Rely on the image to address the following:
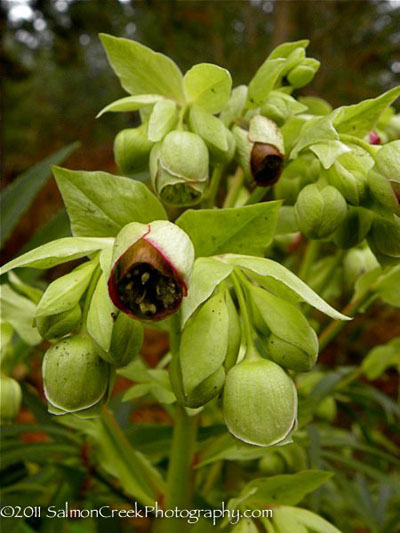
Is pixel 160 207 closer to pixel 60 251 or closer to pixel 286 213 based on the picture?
pixel 60 251

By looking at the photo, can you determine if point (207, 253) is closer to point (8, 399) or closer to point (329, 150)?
point (329, 150)

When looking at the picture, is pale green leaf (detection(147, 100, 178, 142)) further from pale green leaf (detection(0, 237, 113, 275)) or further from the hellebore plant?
pale green leaf (detection(0, 237, 113, 275))

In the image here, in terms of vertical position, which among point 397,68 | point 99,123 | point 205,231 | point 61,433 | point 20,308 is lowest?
point 99,123

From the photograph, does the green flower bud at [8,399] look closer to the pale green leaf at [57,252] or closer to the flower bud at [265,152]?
the pale green leaf at [57,252]

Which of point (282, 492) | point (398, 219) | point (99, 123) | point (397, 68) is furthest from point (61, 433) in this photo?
point (99, 123)

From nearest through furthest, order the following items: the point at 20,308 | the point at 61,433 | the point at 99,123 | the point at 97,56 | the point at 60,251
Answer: the point at 60,251, the point at 20,308, the point at 61,433, the point at 99,123, the point at 97,56

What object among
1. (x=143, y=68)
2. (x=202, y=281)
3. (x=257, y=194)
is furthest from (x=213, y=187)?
(x=202, y=281)

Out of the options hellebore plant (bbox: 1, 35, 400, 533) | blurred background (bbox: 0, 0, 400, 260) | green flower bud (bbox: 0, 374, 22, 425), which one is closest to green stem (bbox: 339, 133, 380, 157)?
hellebore plant (bbox: 1, 35, 400, 533)
